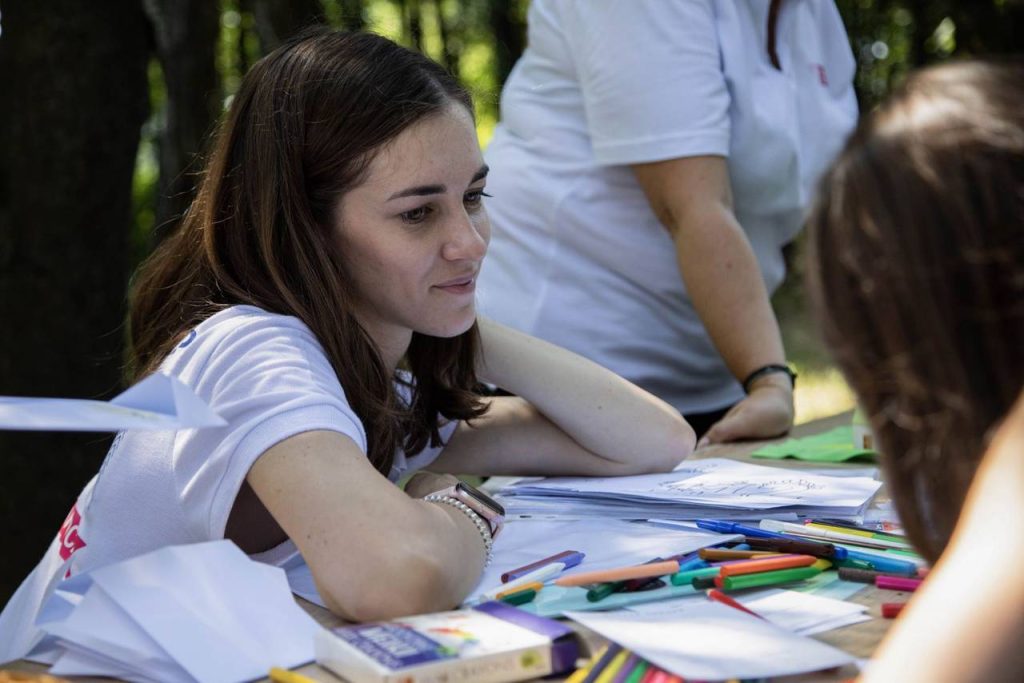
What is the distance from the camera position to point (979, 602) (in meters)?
0.75

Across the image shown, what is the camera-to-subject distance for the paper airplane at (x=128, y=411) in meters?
1.02

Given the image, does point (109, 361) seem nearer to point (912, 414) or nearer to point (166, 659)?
point (166, 659)

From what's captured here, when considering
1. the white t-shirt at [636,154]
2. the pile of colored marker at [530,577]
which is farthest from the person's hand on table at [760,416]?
the pile of colored marker at [530,577]

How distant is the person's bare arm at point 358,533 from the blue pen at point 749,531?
33 centimetres

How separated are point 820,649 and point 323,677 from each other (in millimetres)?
426

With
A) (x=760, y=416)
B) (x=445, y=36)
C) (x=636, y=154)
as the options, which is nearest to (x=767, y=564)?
(x=760, y=416)

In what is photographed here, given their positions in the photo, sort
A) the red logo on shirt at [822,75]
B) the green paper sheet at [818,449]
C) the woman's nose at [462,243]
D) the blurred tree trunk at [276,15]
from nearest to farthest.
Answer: the woman's nose at [462,243]
the green paper sheet at [818,449]
the red logo on shirt at [822,75]
the blurred tree trunk at [276,15]

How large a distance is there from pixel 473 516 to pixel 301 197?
499 millimetres

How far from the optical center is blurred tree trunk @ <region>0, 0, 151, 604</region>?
3320mm

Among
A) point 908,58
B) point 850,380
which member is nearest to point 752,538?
point 850,380

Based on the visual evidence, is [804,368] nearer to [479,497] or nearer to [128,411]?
[479,497]

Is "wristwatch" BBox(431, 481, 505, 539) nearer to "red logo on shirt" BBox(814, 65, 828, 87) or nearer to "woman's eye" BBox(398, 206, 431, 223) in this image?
"woman's eye" BBox(398, 206, 431, 223)

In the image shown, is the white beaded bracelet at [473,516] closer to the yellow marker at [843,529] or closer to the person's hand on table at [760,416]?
the yellow marker at [843,529]

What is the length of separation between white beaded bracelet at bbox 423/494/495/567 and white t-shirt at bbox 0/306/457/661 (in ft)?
0.38
